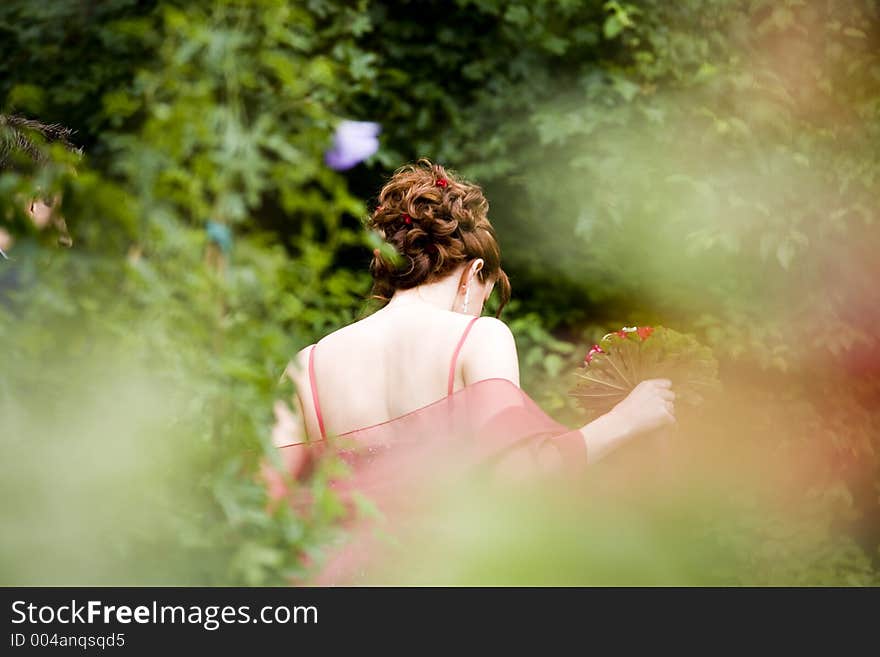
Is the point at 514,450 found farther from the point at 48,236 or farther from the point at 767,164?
the point at 767,164

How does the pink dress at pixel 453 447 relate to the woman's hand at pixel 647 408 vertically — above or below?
below

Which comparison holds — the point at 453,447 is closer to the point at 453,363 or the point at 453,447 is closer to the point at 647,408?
the point at 453,363

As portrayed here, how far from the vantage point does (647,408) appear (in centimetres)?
213

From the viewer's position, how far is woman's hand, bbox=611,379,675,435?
2.10m

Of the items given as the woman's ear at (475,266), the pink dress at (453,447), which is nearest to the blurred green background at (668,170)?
the woman's ear at (475,266)

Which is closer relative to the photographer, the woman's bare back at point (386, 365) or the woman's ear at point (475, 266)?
the woman's bare back at point (386, 365)

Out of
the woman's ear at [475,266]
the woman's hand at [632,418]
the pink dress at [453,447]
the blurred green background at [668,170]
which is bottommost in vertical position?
the pink dress at [453,447]

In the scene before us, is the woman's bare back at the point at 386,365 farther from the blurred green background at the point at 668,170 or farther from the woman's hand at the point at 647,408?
the blurred green background at the point at 668,170

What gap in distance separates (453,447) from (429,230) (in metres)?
0.63

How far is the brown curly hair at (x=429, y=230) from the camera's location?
223cm

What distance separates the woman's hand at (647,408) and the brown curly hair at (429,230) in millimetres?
444

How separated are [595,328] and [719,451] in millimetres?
873

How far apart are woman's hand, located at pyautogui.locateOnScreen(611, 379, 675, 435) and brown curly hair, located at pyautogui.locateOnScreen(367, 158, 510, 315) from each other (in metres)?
0.44

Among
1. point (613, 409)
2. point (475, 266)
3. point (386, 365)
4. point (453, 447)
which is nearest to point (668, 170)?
point (475, 266)
